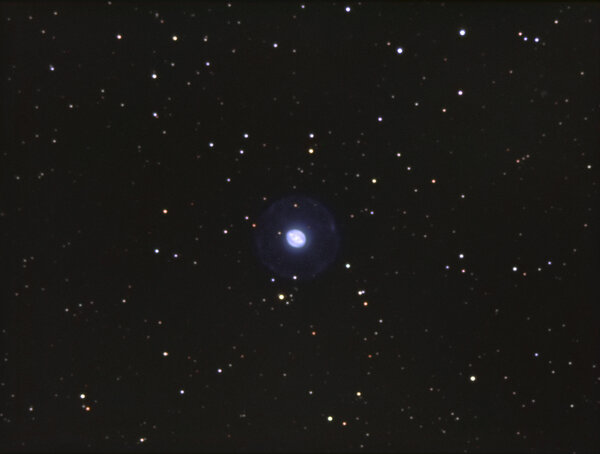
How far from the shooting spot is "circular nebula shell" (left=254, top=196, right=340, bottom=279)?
0.81 m

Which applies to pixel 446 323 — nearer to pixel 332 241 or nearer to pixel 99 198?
pixel 332 241

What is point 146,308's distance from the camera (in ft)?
2.72

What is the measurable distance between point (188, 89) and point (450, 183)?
0.38 meters

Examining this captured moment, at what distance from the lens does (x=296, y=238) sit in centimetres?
84

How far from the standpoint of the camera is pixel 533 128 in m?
0.80

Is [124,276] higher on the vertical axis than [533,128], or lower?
lower

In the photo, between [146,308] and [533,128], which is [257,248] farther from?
[533,128]

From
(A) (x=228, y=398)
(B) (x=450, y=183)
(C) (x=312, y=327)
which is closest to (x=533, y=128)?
(B) (x=450, y=183)

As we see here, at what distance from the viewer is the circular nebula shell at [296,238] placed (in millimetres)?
815

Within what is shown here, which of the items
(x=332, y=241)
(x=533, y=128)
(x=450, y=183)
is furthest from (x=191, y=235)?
(x=533, y=128)

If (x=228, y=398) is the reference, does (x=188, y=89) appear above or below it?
above

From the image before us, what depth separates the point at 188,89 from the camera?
795mm

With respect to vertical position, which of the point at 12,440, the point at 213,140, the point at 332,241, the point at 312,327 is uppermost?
the point at 213,140

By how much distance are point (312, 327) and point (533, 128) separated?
0.41 metres
